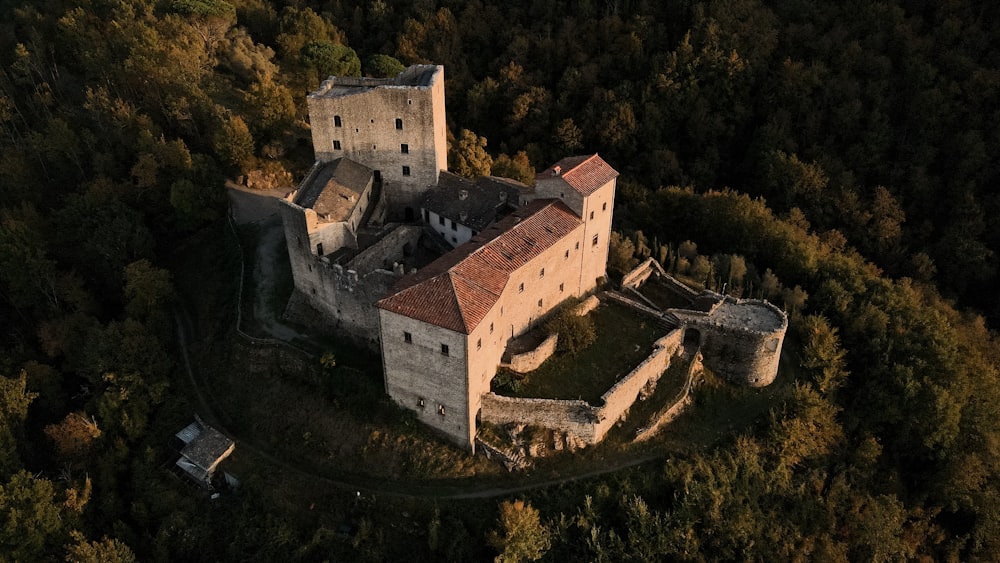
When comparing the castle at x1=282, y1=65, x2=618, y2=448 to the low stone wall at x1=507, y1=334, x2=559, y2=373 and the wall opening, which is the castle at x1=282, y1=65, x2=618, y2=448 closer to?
the low stone wall at x1=507, y1=334, x2=559, y2=373

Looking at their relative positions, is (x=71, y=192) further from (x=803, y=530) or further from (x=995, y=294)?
(x=995, y=294)

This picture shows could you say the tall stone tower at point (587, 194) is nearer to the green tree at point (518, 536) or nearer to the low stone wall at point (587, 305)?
the low stone wall at point (587, 305)

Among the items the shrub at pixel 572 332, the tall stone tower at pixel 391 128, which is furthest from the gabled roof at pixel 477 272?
→ the tall stone tower at pixel 391 128

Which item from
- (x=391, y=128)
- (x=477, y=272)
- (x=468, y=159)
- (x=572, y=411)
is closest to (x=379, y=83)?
(x=391, y=128)

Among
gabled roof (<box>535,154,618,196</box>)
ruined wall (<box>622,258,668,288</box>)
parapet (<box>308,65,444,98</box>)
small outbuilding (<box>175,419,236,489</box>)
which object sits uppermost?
parapet (<box>308,65,444,98</box>)

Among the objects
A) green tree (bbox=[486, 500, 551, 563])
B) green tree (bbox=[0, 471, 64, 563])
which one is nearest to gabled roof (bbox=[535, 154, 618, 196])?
green tree (bbox=[486, 500, 551, 563])

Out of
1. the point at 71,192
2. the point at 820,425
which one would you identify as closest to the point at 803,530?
the point at 820,425
